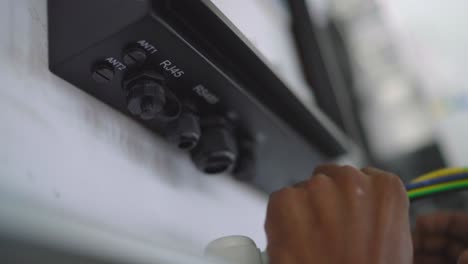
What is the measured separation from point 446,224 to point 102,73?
336 millimetres

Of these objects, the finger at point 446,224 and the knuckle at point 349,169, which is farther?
the finger at point 446,224

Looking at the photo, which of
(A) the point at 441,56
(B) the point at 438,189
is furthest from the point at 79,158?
(A) the point at 441,56

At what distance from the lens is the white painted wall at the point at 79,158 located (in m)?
0.33

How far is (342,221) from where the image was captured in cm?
30

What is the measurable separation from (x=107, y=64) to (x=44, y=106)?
0.05m

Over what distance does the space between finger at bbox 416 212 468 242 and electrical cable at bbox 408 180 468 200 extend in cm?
3

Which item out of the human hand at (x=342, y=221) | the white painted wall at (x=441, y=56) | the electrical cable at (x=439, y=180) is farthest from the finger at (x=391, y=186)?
the white painted wall at (x=441, y=56)

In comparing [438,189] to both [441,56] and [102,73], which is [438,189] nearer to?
[102,73]

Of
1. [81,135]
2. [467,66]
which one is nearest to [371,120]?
[467,66]

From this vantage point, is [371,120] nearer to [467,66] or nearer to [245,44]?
[467,66]

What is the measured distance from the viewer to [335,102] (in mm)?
831

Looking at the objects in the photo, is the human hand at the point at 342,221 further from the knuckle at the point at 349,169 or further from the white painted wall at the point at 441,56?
the white painted wall at the point at 441,56

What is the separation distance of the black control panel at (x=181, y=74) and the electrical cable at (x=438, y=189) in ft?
0.44

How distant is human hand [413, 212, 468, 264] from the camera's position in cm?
46
